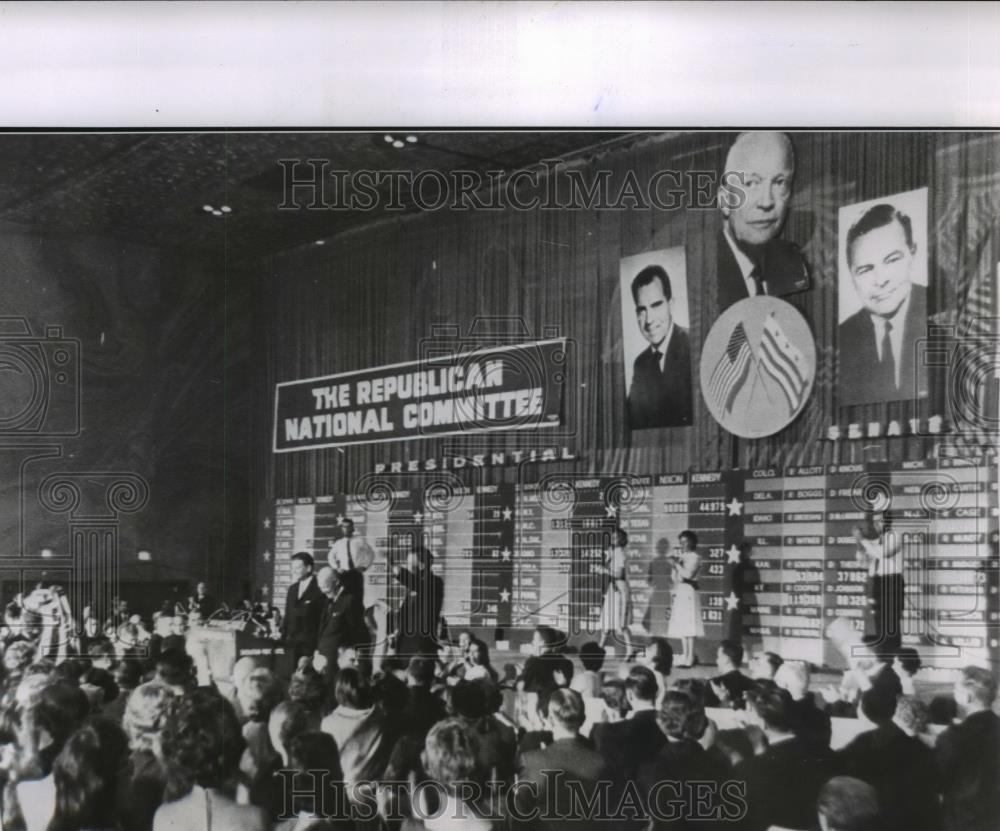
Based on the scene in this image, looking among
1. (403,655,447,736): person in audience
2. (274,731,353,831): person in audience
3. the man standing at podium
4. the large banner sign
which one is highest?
the large banner sign

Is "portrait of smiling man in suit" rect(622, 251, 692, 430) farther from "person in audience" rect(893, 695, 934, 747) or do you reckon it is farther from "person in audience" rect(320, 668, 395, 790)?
"person in audience" rect(320, 668, 395, 790)

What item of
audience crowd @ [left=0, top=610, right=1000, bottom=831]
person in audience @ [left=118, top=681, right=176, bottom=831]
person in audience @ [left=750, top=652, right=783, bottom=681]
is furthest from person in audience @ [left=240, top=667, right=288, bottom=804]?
person in audience @ [left=750, top=652, right=783, bottom=681]

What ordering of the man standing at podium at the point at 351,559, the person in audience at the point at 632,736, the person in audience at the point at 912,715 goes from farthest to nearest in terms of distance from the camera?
the man standing at podium at the point at 351,559, the person in audience at the point at 632,736, the person in audience at the point at 912,715

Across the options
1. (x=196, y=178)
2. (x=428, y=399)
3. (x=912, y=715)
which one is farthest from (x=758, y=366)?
(x=196, y=178)

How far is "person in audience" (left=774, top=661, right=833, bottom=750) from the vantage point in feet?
11.1

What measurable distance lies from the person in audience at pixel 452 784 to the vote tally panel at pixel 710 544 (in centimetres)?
34

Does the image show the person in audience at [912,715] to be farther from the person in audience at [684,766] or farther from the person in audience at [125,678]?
the person in audience at [125,678]

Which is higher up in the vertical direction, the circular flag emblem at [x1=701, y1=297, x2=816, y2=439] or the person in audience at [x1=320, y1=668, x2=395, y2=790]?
the circular flag emblem at [x1=701, y1=297, x2=816, y2=439]

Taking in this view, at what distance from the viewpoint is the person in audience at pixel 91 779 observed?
11.8ft

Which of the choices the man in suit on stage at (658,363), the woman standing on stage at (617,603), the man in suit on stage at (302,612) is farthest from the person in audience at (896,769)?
the man in suit on stage at (302,612)

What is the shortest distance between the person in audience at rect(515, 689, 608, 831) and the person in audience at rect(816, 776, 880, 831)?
2.17 ft

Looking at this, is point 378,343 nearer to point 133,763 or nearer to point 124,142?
point 124,142


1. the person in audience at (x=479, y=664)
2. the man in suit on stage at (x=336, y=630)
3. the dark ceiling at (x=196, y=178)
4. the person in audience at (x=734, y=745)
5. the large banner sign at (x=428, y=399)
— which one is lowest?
the person in audience at (x=734, y=745)

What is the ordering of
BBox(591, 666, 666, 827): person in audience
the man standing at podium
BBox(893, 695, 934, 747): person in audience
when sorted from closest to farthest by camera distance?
BBox(893, 695, 934, 747): person in audience → BBox(591, 666, 666, 827): person in audience → the man standing at podium
